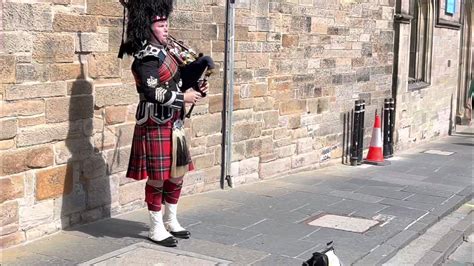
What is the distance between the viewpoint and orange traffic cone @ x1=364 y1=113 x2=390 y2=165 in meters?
10.7

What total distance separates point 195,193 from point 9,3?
3.30 m

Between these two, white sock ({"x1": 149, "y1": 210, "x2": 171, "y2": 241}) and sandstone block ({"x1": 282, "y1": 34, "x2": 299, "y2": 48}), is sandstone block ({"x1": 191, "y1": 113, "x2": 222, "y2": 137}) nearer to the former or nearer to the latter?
sandstone block ({"x1": 282, "y1": 34, "x2": 299, "y2": 48})

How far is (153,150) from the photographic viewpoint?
16.7 ft

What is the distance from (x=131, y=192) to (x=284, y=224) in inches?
62.8

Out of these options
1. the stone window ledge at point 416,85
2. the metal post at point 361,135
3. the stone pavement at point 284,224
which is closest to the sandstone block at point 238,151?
the stone pavement at point 284,224

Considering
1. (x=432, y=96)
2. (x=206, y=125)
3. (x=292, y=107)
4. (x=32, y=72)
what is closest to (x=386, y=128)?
(x=292, y=107)

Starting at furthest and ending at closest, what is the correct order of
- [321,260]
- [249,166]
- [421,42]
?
[421,42]
[249,166]
[321,260]

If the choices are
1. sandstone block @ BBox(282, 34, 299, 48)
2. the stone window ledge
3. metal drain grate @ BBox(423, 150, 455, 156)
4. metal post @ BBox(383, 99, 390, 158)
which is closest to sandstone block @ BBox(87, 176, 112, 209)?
sandstone block @ BBox(282, 34, 299, 48)

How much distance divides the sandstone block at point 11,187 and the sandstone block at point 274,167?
3973 millimetres

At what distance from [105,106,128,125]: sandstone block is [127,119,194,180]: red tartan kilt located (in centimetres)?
97

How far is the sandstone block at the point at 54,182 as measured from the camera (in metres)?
5.38

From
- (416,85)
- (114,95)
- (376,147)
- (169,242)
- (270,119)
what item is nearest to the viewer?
(169,242)

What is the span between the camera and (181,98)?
16.4ft

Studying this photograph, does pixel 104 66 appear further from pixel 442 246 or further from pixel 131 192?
pixel 442 246
